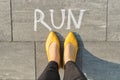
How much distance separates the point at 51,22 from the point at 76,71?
1.96 ft

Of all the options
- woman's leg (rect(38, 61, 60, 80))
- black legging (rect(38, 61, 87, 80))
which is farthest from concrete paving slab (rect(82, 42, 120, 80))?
woman's leg (rect(38, 61, 60, 80))

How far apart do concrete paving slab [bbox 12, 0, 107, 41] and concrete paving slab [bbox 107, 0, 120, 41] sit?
Answer: 5 centimetres

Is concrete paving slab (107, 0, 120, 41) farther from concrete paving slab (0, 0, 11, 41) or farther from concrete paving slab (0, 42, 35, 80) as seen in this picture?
concrete paving slab (0, 0, 11, 41)

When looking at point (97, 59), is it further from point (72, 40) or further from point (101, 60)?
point (72, 40)

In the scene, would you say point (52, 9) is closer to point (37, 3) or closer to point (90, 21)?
point (37, 3)

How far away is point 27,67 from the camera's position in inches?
110

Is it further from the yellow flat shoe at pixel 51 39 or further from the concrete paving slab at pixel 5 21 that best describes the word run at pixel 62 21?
the concrete paving slab at pixel 5 21

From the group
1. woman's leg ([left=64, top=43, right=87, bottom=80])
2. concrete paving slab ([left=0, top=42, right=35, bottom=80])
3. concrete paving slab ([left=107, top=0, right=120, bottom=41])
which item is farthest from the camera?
concrete paving slab ([left=0, top=42, right=35, bottom=80])

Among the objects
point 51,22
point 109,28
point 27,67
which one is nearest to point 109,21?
point 109,28

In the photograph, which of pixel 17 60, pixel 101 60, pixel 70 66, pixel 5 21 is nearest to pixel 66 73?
pixel 70 66

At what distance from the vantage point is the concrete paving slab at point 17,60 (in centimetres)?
276

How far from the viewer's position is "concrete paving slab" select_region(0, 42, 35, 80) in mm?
2764

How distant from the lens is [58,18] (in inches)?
105

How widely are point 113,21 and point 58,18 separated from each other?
0.54m
